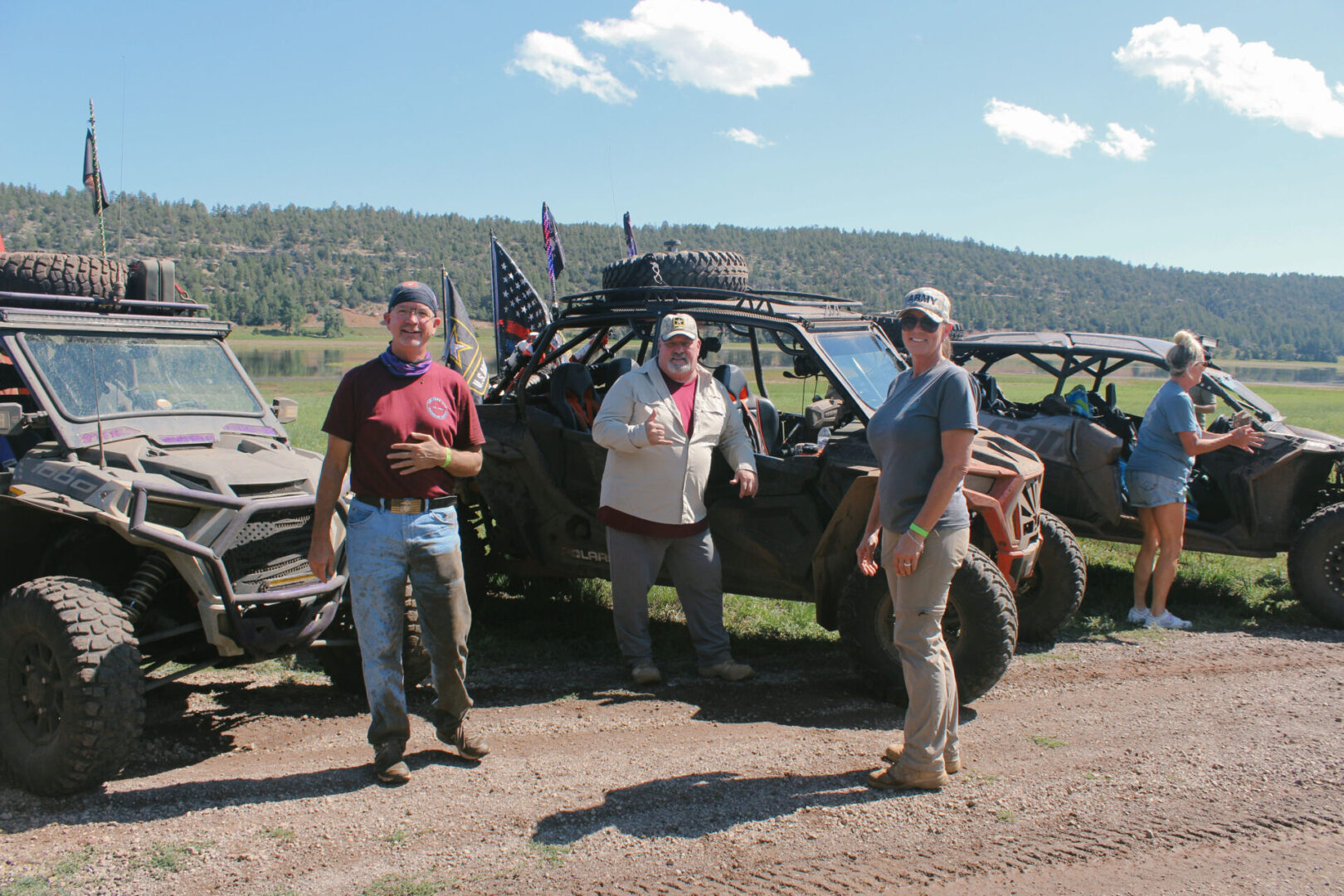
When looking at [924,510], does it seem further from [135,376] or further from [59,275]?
[59,275]

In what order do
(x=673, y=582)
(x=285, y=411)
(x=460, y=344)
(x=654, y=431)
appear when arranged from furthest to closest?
(x=460, y=344)
(x=673, y=582)
(x=285, y=411)
(x=654, y=431)

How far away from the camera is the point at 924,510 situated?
3623mm

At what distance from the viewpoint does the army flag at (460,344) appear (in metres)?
8.50

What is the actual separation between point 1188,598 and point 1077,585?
2.10 metres

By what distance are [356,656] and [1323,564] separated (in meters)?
6.49

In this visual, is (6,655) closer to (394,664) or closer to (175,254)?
(394,664)

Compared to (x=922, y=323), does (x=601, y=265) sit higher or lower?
higher

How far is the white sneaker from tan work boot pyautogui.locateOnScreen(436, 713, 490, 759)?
194 inches

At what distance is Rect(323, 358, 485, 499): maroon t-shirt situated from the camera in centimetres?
383

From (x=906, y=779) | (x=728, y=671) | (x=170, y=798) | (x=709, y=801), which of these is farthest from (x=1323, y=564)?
(x=170, y=798)

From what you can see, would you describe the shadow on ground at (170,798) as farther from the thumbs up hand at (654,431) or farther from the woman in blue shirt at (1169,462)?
the woman in blue shirt at (1169,462)

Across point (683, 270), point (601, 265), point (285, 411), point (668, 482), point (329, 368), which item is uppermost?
point (601, 265)

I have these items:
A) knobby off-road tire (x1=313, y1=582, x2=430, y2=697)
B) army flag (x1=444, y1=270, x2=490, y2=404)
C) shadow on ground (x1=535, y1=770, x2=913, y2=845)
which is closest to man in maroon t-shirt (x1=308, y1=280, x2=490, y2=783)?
knobby off-road tire (x1=313, y1=582, x2=430, y2=697)

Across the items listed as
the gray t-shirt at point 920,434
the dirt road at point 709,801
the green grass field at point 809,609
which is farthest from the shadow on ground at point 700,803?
the green grass field at point 809,609
